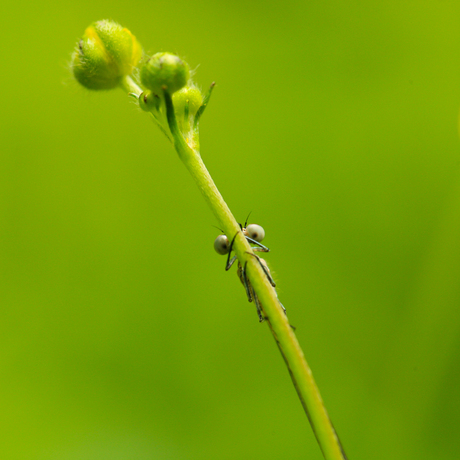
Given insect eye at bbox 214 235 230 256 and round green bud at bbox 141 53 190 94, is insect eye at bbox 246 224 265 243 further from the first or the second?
round green bud at bbox 141 53 190 94

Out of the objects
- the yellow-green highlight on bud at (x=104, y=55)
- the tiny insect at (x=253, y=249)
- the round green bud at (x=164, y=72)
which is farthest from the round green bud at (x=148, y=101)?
the tiny insect at (x=253, y=249)

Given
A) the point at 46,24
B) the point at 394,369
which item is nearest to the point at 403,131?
the point at 394,369

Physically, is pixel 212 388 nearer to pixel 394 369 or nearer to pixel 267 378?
pixel 267 378

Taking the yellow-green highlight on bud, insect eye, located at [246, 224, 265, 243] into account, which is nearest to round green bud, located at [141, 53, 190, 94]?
the yellow-green highlight on bud

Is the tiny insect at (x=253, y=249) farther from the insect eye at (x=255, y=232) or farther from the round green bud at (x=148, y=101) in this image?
the round green bud at (x=148, y=101)

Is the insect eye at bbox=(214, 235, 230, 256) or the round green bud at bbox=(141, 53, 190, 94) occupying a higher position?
the round green bud at bbox=(141, 53, 190, 94)

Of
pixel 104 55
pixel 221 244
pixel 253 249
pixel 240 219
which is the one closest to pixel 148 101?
pixel 104 55

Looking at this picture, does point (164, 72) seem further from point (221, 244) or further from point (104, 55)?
point (221, 244)
